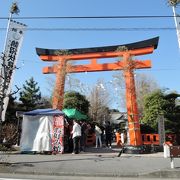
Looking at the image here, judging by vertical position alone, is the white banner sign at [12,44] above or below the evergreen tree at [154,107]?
above

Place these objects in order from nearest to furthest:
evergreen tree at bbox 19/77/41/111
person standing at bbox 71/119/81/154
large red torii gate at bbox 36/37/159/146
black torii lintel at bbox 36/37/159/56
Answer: person standing at bbox 71/119/81/154 → large red torii gate at bbox 36/37/159/146 → black torii lintel at bbox 36/37/159/56 → evergreen tree at bbox 19/77/41/111

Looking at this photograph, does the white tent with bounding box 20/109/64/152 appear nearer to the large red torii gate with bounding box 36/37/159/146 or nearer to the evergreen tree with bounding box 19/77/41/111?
the large red torii gate with bounding box 36/37/159/146

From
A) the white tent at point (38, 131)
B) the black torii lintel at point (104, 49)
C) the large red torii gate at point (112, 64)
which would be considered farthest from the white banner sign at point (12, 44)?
the black torii lintel at point (104, 49)

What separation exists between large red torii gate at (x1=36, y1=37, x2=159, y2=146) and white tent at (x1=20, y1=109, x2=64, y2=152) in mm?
7924

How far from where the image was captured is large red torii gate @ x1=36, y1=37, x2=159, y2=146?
23641 mm

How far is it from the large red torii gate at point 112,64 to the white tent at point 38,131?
26.0 ft

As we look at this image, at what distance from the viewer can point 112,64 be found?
995 inches

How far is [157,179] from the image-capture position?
9859 millimetres

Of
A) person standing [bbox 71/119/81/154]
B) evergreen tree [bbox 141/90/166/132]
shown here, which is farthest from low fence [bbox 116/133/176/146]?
person standing [bbox 71/119/81/154]

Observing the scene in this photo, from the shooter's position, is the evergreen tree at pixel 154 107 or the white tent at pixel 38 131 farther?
the evergreen tree at pixel 154 107

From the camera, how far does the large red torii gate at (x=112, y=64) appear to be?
931 inches

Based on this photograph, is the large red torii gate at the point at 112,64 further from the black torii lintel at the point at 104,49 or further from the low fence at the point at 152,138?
the low fence at the point at 152,138

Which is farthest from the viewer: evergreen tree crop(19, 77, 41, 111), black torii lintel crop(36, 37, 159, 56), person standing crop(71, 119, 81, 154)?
evergreen tree crop(19, 77, 41, 111)

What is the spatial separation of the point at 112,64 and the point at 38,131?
34.5 ft
